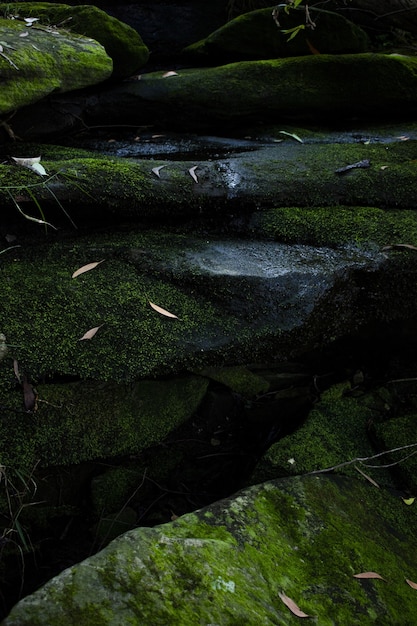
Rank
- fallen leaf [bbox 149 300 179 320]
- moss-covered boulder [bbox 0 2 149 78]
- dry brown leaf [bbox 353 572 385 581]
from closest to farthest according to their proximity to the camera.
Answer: dry brown leaf [bbox 353 572 385 581]
fallen leaf [bbox 149 300 179 320]
moss-covered boulder [bbox 0 2 149 78]

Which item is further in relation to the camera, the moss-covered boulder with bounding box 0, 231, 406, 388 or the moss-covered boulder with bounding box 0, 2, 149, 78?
the moss-covered boulder with bounding box 0, 2, 149, 78

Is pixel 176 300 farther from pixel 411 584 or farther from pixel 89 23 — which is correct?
pixel 89 23

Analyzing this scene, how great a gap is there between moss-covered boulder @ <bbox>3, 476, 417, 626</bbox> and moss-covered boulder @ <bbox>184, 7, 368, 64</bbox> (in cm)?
428

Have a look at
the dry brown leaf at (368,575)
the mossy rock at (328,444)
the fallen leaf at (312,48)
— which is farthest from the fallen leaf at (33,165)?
the fallen leaf at (312,48)

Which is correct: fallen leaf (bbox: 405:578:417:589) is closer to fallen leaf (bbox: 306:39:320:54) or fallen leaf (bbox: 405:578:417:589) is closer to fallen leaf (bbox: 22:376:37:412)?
fallen leaf (bbox: 22:376:37:412)

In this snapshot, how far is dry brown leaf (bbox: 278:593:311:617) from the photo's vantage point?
1935mm

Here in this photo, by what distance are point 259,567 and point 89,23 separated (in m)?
4.47

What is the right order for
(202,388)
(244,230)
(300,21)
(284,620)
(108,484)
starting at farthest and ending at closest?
(300,21)
(244,230)
(202,388)
(108,484)
(284,620)

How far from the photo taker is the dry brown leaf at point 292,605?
1935 mm

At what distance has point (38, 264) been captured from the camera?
2.92m

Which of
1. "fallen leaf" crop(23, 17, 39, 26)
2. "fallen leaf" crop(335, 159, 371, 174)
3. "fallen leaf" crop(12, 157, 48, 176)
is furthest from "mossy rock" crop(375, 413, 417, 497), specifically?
"fallen leaf" crop(23, 17, 39, 26)

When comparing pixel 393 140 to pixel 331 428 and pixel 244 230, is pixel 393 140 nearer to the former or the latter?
pixel 244 230

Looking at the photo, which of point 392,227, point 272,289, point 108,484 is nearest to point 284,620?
point 108,484

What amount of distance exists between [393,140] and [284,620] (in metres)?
3.98
